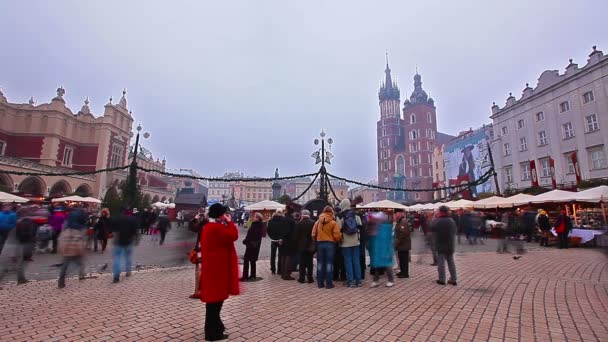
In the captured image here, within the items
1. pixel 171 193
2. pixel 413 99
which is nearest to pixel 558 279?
pixel 171 193

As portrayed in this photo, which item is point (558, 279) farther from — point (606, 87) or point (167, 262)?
point (606, 87)

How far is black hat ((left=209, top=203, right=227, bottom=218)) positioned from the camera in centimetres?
412

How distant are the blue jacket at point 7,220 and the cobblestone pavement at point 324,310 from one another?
105 inches

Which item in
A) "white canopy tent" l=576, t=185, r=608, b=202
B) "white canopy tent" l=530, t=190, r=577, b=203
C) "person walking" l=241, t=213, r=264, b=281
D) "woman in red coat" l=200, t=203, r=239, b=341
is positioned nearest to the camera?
"woman in red coat" l=200, t=203, r=239, b=341

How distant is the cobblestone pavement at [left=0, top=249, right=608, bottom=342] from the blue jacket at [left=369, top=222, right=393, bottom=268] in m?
0.67

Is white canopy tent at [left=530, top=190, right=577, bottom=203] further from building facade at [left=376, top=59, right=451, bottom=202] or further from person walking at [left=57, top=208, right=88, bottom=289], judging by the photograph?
building facade at [left=376, top=59, right=451, bottom=202]

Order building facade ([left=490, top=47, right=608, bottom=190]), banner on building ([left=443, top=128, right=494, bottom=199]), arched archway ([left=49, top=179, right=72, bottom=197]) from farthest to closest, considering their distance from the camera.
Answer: banner on building ([left=443, top=128, right=494, bottom=199]) → arched archway ([left=49, top=179, right=72, bottom=197]) → building facade ([left=490, top=47, right=608, bottom=190])

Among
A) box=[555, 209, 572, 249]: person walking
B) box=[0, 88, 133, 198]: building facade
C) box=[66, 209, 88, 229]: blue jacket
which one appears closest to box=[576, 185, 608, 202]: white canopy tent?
box=[555, 209, 572, 249]: person walking

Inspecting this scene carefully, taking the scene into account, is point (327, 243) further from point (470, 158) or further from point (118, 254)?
point (470, 158)

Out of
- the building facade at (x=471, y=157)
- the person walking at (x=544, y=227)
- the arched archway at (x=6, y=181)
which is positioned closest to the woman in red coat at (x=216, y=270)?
the person walking at (x=544, y=227)

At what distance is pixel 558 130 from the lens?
1122 inches

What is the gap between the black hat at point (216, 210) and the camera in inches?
162

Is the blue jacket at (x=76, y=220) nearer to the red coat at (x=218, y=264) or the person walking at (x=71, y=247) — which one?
the person walking at (x=71, y=247)

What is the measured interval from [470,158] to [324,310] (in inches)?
2223
